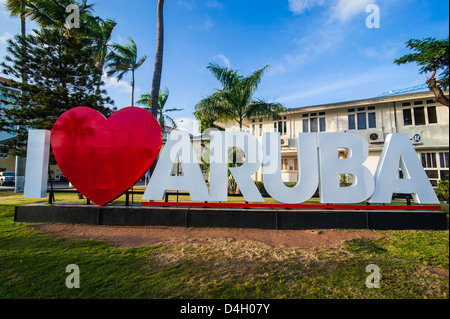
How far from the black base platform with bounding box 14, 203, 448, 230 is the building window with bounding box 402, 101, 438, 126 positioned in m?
12.3

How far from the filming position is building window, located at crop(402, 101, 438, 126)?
581 inches

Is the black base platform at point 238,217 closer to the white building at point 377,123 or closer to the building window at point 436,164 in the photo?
the white building at point 377,123

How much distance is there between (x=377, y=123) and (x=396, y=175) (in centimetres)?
1248

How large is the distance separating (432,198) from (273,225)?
4544 mm

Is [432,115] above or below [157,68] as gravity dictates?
below

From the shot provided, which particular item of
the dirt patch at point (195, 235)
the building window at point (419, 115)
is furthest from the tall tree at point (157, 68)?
the building window at point (419, 115)

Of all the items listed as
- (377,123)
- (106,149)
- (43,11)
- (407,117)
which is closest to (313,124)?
(377,123)

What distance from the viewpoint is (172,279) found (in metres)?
3.49

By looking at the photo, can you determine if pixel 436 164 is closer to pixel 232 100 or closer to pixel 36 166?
pixel 232 100

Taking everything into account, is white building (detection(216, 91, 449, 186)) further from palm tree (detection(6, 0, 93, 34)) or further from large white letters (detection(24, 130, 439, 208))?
palm tree (detection(6, 0, 93, 34))

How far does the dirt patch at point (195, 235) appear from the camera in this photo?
5344 millimetres

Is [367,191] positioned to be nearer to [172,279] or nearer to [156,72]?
[172,279]

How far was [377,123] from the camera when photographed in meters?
16.5
